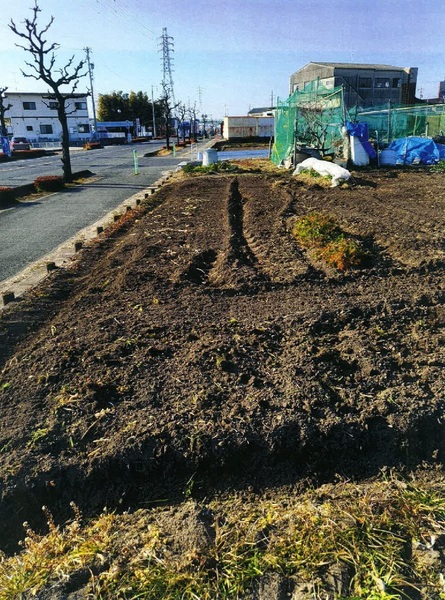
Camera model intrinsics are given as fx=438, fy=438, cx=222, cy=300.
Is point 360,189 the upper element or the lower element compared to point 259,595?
upper

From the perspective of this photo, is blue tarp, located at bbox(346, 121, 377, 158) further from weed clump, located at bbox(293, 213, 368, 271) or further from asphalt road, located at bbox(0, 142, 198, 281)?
weed clump, located at bbox(293, 213, 368, 271)

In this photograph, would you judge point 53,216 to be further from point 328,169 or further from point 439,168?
point 439,168

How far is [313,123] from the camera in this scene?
18641mm

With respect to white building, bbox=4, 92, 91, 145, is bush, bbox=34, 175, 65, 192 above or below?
below

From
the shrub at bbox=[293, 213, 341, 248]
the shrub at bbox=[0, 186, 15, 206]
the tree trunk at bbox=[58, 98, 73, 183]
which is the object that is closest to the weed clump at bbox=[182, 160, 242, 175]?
the tree trunk at bbox=[58, 98, 73, 183]

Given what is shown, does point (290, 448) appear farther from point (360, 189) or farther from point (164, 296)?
point (360, 189)

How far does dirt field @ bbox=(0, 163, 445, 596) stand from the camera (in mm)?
2322

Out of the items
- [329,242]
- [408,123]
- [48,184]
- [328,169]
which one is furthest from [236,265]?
[408,123]

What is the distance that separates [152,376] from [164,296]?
5.23ft

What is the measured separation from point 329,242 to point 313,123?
47.6 ft

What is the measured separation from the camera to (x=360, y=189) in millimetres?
11414

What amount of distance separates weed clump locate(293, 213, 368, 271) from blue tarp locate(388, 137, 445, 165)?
11.4 m

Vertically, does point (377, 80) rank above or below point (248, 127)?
above

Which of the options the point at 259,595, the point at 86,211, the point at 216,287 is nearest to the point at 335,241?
the point at 216,287
